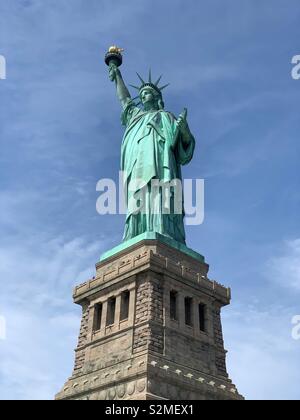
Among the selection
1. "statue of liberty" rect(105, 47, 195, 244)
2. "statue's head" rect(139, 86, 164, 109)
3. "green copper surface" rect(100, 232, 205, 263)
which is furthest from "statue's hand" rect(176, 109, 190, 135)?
"green copper surface" rect(100, 232, 205, 263)

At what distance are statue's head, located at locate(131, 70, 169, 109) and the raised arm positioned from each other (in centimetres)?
106

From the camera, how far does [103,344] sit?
98.4 feet

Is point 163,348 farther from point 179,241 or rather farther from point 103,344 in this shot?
point 179,241

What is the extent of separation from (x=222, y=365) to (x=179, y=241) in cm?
778

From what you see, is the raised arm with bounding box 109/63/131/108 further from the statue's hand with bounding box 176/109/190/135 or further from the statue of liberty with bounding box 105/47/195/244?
the statue's hand with bounding box 176/109/190/135

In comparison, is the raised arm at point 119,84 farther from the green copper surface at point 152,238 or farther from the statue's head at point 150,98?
the green copper surface at point 152,238

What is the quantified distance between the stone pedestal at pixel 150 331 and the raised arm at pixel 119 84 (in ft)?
43.4

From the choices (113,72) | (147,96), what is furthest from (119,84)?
(147,96)

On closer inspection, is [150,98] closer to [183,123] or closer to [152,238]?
[183,123]

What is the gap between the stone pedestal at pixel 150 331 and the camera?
26.9 metres

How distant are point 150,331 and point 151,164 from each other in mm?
11288

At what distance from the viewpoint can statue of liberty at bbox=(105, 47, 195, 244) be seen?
33.9 meters
